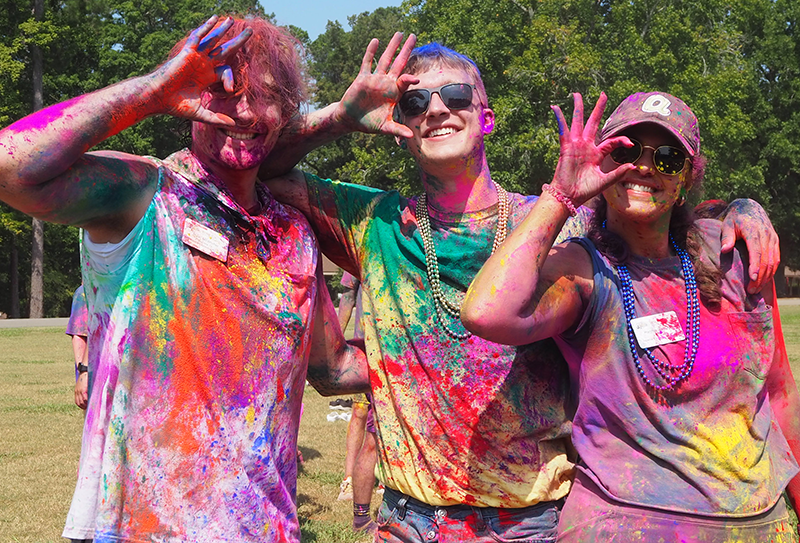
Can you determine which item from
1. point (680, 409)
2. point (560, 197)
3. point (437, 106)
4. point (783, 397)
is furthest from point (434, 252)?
point (783, 397)

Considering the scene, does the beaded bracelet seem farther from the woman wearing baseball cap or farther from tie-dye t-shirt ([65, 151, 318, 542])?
tie-dye t-shirt ([65, 151, 318, 542])

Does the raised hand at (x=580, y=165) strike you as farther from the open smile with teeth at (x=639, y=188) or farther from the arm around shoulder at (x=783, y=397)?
the arm around shoulder at (x=783, y=397)

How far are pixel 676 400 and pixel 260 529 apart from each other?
136cm

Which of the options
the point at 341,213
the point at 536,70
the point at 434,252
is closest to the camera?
the point at 434,252

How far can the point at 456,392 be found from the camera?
2.85 meters

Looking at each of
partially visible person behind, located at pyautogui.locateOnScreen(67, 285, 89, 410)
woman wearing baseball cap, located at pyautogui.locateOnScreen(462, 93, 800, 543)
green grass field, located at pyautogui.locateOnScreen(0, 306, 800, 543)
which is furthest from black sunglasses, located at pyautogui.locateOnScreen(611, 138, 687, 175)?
partially visible person behind, located at pyautogui.locateOnScreen(67, 285, 89, 410)

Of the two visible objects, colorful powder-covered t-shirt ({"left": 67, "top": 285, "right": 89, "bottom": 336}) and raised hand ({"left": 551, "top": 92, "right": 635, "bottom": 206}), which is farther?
colorful powder-covered t-shirt ({"left": 67, "top": 285, "right": 89, "bottom": 336})

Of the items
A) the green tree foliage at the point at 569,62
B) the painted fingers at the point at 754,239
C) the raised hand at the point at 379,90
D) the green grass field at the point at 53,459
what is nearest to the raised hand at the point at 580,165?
the painted fingers at the point at 754,239

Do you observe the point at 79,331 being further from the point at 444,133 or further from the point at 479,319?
the point at 479,319

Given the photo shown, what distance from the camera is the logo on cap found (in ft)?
8.39

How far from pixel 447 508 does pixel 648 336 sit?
0.97m

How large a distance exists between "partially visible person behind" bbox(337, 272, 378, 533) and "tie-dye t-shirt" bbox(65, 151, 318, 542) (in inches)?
75.8

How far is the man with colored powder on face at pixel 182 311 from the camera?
2.43 m

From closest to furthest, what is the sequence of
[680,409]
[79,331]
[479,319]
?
[479,319]
[680,409]
[79,331]
